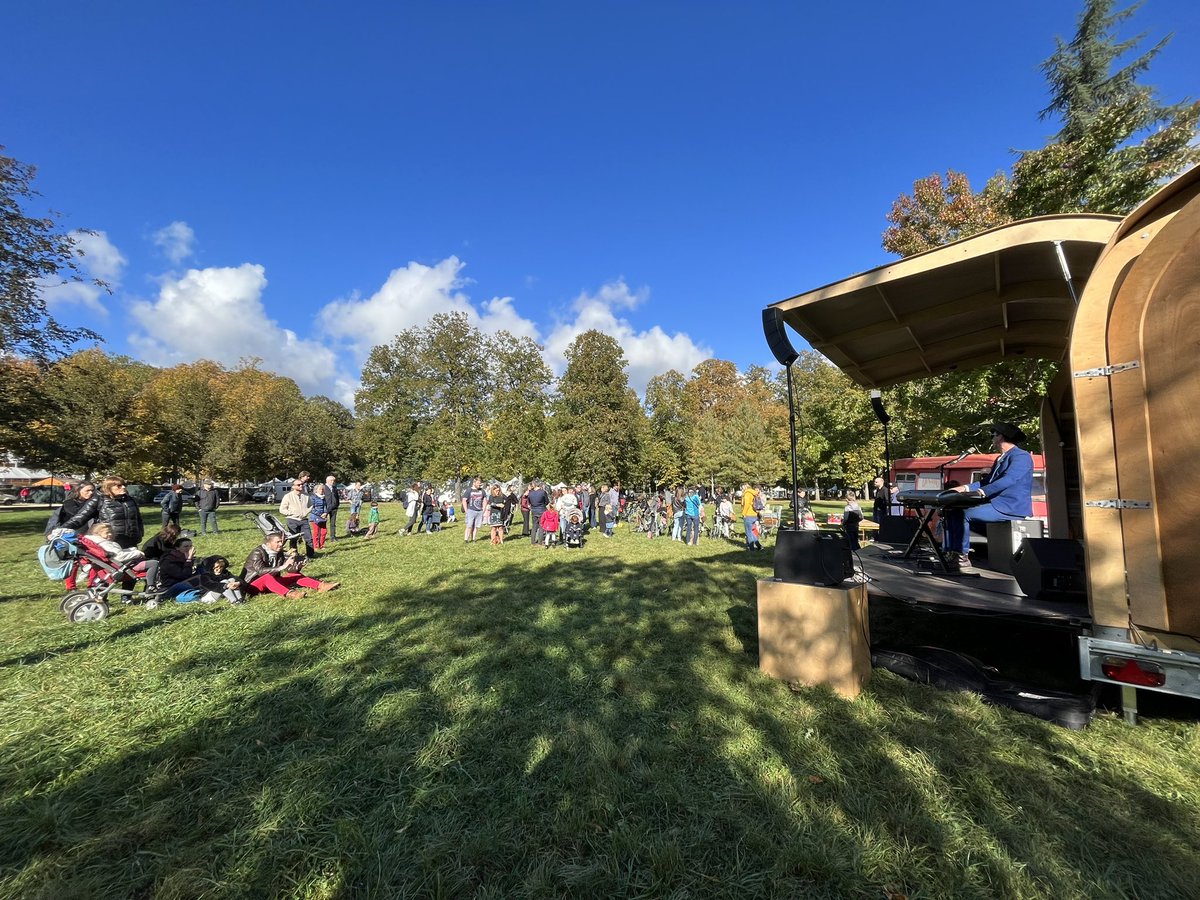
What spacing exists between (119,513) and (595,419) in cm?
2639

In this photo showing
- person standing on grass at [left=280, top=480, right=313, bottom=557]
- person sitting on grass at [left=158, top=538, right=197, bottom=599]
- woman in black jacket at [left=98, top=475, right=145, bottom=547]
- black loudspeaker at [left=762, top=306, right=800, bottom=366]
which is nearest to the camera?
black loudspeaker at [left=762, top=306, right=800, bottom=366]

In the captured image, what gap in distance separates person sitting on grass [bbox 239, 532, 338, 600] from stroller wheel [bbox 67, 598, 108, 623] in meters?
1.41

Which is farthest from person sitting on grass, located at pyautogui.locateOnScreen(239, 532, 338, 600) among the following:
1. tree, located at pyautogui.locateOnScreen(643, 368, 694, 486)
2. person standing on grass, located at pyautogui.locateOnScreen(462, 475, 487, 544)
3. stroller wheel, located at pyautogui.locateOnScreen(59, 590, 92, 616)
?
tree, located at pyautogui.locateOnScreen(643, 368, 694, 486)

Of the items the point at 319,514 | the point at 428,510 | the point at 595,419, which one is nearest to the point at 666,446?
the point at 595,419

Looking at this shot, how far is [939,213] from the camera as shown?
15.7 metres

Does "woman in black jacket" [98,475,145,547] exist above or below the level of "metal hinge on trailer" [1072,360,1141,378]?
below

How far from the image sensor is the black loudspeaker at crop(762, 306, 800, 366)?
455 centimetres

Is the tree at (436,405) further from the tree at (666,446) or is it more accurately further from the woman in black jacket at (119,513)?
the woman in black jacket at (119,513)

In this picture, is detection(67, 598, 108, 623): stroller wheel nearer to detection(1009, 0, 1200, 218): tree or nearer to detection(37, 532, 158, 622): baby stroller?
detection(37, 532, 158, 622): baby stroller

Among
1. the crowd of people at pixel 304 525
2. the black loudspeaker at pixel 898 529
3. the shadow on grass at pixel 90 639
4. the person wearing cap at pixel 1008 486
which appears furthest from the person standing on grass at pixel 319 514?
the person wearing cap at pixel 1008 486

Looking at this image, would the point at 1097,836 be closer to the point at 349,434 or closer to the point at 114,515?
the point at 114,515

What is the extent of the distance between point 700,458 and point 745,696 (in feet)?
119

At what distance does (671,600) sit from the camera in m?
7.12

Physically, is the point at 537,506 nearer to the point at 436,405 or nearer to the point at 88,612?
the point at 88,612
